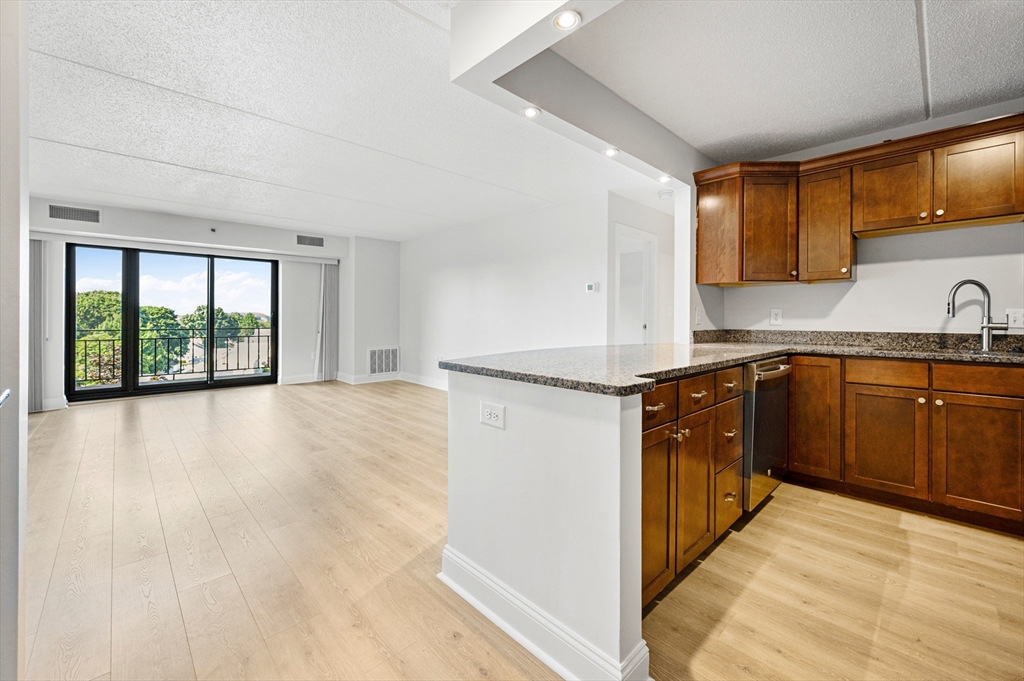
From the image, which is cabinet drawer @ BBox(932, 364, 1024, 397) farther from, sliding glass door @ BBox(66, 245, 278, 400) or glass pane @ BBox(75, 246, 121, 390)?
glass pane @ BBox(75, 246, 121, 390)

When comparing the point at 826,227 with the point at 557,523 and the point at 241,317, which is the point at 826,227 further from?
the point at 241,317

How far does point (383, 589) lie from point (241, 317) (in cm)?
619

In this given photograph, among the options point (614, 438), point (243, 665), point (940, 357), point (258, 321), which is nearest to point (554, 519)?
point (614, 438)

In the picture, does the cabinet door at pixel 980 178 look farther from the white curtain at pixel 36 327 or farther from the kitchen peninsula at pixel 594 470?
the white curtain at pixel 36 327

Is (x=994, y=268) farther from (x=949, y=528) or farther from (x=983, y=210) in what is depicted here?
(x=949, y=528)

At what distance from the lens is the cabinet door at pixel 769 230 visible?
308 centimetres

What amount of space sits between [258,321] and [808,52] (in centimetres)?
722

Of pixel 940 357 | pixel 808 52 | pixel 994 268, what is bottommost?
pixel 940 357

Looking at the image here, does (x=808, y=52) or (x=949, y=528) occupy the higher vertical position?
(x=808, y=52)

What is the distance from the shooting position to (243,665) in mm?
1385

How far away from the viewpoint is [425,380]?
23.0 feet

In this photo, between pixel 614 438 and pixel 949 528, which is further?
pixel 949 528

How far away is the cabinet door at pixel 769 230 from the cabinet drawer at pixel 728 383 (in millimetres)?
1227

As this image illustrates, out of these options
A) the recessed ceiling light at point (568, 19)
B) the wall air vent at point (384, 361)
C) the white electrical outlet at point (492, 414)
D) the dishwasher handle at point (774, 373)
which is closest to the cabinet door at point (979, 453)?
the dishwasher handle at point (774, 373)
